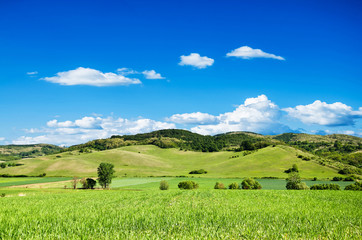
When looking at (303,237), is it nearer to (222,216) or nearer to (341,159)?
(222,216)

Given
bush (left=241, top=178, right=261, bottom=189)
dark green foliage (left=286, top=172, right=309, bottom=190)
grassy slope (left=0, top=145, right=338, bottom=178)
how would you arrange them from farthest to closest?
grassy slope (left=0, top=145, right=338, bottom=178), bush (left=241, top=178, right=261, bottom=189), dark green foliage (left=286, top=172, right=309, bottom=190)

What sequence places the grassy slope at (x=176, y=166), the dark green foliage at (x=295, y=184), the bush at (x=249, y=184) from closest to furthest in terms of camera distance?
the dark green foliage at (x=295, y=184), the bush at (x=249, y=184), the grassy slope at (x=176, y=166)

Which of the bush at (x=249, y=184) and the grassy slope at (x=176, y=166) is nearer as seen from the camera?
the bush at (x=249, y=184)

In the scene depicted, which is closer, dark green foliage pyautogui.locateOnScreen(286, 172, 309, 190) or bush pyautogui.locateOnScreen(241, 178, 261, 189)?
dark green foliage pyautogui.locateOnScreen(286, 172, 309, 190)

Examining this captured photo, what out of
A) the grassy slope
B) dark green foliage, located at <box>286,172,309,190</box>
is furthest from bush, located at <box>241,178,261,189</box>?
the grassy slope

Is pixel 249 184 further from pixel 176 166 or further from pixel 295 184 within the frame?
pixel 176 166

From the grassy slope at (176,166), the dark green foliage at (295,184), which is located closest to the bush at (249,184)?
the dark green foliage at (295,184)

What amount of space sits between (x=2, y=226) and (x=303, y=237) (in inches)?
531

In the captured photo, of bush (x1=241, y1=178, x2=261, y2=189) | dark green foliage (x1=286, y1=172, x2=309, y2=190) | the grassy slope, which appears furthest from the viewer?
the grassy slope

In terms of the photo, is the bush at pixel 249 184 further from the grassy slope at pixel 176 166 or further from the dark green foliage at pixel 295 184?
the grassy slope at pixel 176 166

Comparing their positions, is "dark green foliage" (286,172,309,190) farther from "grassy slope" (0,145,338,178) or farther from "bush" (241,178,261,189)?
"grassy slope" (0,145,338,178)

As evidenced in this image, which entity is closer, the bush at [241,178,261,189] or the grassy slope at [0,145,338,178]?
the bush at [241,178,261,189]

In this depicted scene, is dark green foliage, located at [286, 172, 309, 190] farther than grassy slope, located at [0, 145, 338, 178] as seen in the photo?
No

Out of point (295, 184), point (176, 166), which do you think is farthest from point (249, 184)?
point (176, 166)
